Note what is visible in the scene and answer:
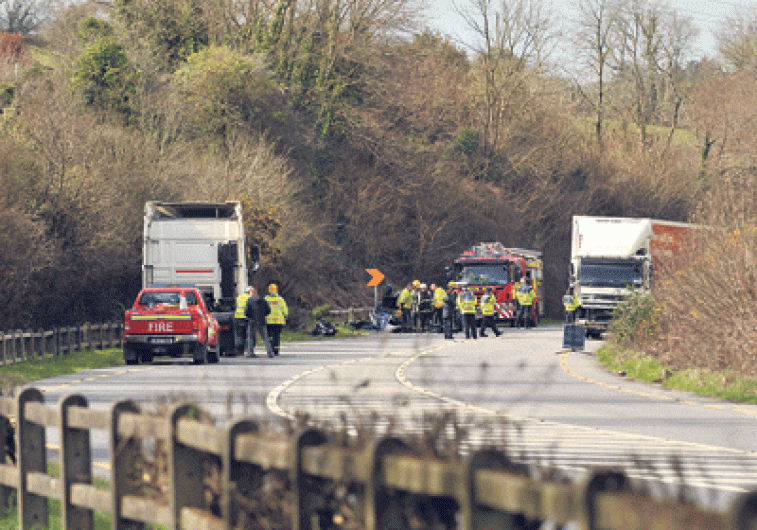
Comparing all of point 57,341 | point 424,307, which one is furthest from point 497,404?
point 424,307

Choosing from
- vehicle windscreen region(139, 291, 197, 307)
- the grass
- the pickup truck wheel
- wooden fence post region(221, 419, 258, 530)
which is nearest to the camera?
wooden fence post region(221, 419, 258, 530)

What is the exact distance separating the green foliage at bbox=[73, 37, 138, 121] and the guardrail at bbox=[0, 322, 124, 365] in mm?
16221

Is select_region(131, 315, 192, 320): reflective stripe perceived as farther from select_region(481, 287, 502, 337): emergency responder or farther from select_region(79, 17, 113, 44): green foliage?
select_region(79, 17, 113, 44): green foliage

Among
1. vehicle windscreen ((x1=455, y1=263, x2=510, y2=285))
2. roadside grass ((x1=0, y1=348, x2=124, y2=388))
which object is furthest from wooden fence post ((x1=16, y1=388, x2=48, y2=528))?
vehicle windscreen ((x1=455, y1=263, x2=510, y2=285))

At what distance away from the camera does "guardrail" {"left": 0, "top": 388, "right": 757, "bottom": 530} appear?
12.8 ft

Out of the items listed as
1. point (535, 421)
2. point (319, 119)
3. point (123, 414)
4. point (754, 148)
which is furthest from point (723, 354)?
point (754, 148)

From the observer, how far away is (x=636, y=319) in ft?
96.5

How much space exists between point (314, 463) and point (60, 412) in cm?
269

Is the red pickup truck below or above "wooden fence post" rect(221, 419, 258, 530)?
below

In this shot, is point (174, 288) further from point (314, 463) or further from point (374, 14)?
point (374, 14)

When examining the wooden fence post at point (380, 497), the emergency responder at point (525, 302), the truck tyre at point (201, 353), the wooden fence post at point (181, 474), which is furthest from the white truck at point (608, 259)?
the wooden fence post at point (380, 497)

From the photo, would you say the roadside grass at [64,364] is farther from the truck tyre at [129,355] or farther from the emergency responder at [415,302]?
the emergency responder at [415,302]

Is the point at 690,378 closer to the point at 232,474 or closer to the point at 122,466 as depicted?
the point at 122,466

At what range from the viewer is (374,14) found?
62.2 m
